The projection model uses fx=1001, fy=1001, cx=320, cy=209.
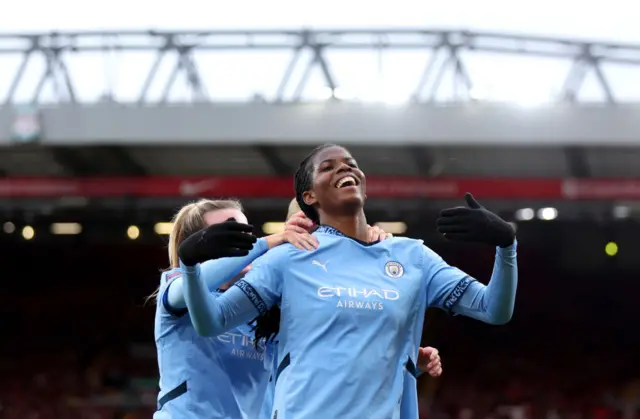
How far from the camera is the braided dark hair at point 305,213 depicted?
2.91 metres

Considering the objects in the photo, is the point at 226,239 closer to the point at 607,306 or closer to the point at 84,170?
the point at 84,170

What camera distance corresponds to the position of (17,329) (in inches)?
652

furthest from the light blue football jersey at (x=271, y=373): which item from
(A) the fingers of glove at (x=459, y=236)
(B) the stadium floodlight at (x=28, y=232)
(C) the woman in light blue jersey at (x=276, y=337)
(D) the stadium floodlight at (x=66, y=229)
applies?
(B) the stadium floodlight at (x=28, y=232)

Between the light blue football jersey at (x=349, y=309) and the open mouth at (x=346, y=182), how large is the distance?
141 millimetres

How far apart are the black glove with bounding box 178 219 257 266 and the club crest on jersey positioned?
0.41m

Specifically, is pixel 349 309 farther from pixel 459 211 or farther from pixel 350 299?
pixel 459 211

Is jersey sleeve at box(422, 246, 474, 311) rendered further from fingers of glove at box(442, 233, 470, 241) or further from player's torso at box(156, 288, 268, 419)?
player's torso at box(156, 288, 268, 419)

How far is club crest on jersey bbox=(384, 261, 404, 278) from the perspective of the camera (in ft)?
9.08

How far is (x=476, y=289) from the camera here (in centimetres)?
279

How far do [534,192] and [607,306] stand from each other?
473cm

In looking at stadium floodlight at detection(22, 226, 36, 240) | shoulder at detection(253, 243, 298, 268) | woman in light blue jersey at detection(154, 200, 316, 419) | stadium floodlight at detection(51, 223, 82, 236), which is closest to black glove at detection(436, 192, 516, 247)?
shoulder at detection(253, 243, 298, 268)

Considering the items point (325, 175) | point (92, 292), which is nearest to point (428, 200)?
point (92, 292)

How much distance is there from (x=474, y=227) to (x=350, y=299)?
0.38 m

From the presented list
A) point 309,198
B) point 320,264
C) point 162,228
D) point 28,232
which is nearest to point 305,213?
point 309,198
